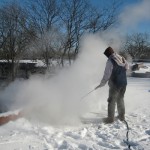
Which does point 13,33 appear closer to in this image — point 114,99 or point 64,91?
point 64,91

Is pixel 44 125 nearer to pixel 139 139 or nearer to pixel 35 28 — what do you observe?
pixel 139 139

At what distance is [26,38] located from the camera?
1706 centimetres

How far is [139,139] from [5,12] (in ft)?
44.8

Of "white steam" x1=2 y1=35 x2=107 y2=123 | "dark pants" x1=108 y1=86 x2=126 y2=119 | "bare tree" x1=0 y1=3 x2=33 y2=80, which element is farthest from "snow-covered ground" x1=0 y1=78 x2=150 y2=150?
"bare tree" x1=0 y1=3 x2=33 y2=80


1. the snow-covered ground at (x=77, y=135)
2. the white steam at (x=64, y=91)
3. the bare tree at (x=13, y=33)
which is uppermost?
the bare tree at (x=13, y=33)

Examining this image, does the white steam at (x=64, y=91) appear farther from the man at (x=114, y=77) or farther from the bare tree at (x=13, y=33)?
the bare tree at (x=13, y=33)

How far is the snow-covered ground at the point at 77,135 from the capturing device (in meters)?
5.48

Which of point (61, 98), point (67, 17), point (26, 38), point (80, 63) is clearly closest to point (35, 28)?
point (26, 38)

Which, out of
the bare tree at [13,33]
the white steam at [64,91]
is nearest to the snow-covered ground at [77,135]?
the white steam at [64,91]

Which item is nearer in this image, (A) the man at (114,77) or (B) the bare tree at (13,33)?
(A) the man at (114,77)

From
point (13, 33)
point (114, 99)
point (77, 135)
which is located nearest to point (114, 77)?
point (114, 99)

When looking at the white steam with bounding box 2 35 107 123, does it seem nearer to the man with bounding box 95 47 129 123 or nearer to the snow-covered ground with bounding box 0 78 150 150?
the snow-covered ground with bounding box 0 78 150 150

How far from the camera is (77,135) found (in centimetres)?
605

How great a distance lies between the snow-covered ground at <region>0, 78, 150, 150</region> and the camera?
5480mm
